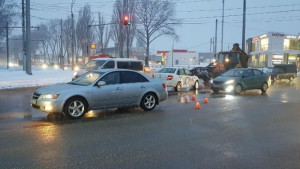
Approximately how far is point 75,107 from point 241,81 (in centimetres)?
1121

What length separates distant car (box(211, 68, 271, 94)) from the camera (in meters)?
18.4

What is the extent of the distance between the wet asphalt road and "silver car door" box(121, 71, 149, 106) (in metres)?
0.48

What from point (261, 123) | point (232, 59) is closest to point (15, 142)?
point (261, 123)

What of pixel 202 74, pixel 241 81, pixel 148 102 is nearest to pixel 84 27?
pixel 202 74

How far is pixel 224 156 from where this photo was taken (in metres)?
6.33

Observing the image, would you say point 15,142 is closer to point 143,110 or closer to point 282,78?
point 143,110

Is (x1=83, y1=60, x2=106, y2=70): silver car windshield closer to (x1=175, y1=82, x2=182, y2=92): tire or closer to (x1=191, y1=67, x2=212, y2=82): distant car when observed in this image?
(x1=175, y1=82, x2=182, y2=92): tire

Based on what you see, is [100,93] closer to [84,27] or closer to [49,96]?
[49,96]

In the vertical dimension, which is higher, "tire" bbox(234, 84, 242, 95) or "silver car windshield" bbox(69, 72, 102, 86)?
"silver car windshield" bbox(69, 72, 102, 86)

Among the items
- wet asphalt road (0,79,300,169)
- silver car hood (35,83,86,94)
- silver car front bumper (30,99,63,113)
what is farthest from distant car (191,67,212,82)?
silver car front bumper (30,99,63,113)

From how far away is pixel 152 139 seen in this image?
25.0 ft

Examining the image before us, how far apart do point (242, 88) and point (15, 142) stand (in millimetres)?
13972

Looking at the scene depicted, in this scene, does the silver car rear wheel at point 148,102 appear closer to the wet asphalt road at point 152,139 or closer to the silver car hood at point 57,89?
the wet asphalt road at point 152,139

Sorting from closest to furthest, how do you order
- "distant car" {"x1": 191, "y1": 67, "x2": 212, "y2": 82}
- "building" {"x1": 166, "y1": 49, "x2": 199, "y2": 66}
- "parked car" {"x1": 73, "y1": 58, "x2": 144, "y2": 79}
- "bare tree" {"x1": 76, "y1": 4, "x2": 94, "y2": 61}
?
"parked car" {"x1": 73, "y1": 58, "x2": 144, "y2": 79}
"distant car" {"x1": 191, "y1": 67, "x2": 212, "y2": 82}
"bare tree" {"x1": 76, "y1": 4, "x2": 94, "y2": 61}
"building" {"x1": 166, "y1": 49, "x2": 199, "y2": 66}
